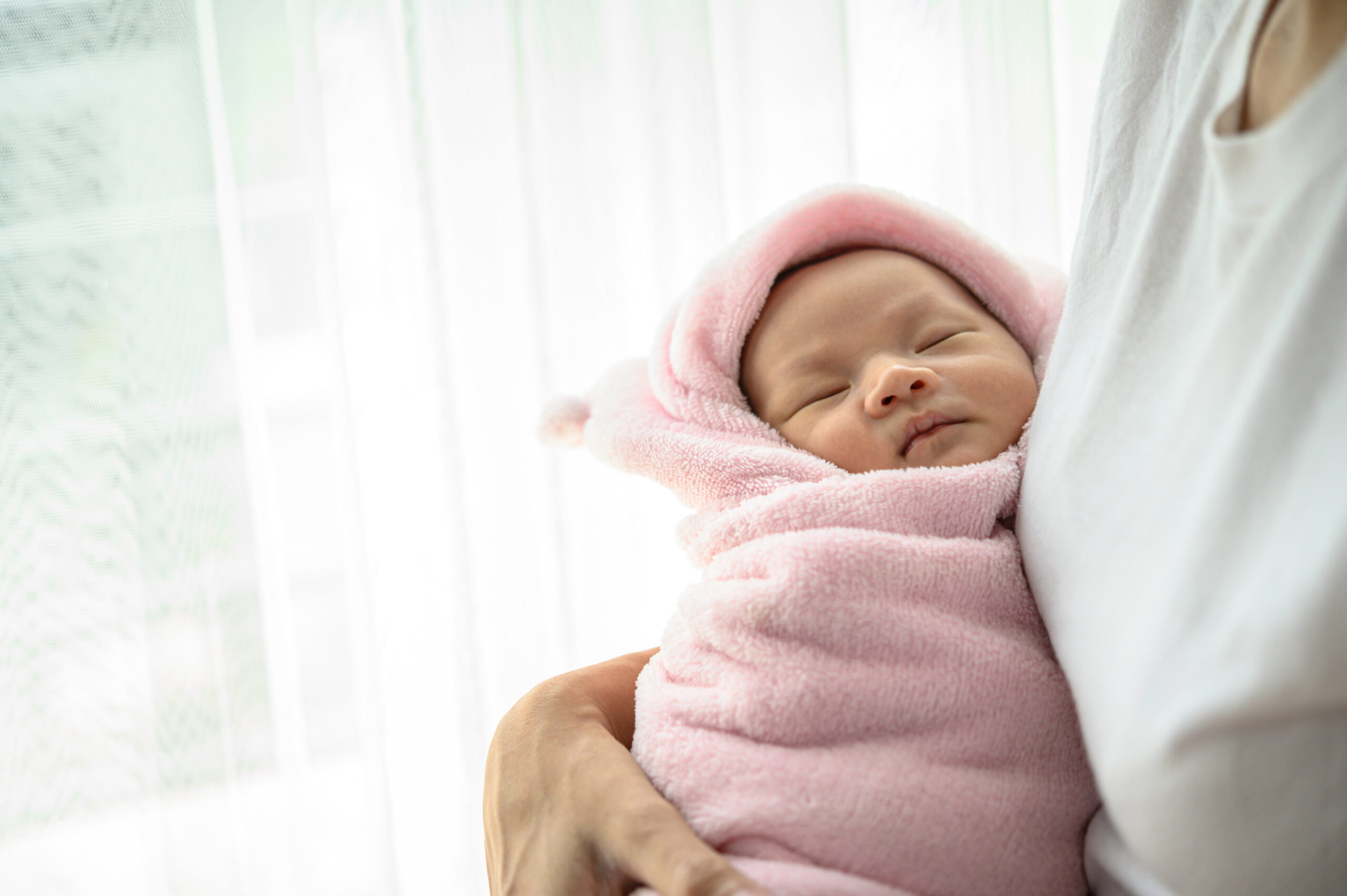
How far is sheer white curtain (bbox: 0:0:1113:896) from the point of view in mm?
1142

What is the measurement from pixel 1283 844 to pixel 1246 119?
373 millimetres

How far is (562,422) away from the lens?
0.94 metres

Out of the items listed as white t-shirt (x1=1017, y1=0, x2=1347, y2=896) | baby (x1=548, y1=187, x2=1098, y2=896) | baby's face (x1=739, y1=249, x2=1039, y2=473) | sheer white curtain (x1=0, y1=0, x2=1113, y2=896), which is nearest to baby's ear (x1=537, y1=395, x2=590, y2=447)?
baby (x1=548, y1=187, x2=1098, y2=896)

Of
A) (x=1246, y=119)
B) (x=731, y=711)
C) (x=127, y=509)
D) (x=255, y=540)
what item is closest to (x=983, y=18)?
(x=1246, y=119)

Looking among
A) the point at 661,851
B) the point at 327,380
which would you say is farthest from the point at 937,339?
the point at 327,380

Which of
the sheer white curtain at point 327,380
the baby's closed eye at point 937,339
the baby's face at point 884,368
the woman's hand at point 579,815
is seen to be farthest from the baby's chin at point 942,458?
the sheer white curtain at point 327,380

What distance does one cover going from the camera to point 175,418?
45.4 inches

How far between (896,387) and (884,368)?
0.03 metres

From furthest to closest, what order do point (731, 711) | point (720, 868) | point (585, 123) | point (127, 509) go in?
point (585, 123), point (127, 509), point (731, 711), point (720, 868)

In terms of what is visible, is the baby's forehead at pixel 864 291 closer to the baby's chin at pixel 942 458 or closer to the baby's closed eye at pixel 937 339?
the baby's closed eye at pixel 937 339

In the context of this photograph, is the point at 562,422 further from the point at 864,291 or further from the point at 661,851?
the point at 661,851

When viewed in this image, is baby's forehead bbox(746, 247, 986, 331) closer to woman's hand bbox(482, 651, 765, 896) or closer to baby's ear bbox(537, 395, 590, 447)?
baby's ear bbox(537, 395, 590, 447)

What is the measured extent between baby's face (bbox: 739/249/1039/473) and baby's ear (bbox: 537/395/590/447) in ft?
0.59

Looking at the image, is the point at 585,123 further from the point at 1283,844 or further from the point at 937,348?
the point at 1283,844
